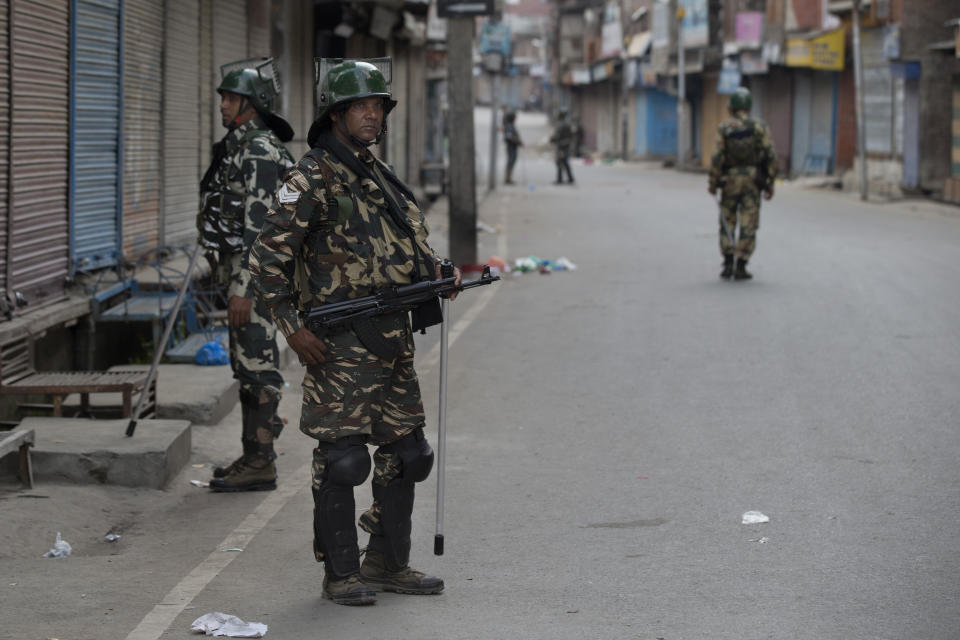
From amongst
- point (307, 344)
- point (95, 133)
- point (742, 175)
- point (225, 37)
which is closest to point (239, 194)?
point (307, 344)

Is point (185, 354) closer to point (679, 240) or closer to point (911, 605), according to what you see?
point (911, 605)

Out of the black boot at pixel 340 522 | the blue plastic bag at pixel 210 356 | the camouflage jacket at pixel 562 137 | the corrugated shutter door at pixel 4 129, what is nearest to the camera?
the black boot at pixel 340 522

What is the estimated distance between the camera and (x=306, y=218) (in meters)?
4.77

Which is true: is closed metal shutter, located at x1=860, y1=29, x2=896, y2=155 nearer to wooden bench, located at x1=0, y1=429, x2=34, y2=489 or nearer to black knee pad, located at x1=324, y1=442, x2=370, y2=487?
wooden bench, located at x1=0, y1=429, x2=34, y2=489

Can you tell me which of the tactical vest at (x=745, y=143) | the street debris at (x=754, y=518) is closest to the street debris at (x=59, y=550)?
the street debris at (x=754, y=518)

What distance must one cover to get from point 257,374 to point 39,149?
2.76 meters

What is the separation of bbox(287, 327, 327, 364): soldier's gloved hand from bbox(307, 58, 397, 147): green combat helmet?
2.33 ft

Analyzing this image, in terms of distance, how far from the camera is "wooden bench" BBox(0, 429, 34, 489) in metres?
6.23

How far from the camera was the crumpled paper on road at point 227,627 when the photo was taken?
15.0 ft

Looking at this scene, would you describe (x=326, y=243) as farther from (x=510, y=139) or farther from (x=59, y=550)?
(x=510, y=139)

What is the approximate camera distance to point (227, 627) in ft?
15.0

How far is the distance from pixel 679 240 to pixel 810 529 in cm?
1330

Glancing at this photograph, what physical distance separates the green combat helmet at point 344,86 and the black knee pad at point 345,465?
43.8 inches

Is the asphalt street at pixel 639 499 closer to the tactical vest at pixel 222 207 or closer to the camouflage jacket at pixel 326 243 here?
the camouflage jacket at pixel 326 243
